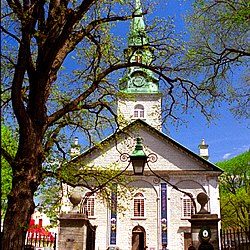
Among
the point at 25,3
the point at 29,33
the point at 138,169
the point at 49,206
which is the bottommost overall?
the point at 49,206

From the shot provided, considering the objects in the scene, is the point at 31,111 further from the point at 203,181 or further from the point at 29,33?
the point at 203,181

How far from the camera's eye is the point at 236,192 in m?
39.8

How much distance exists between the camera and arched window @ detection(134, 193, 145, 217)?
94.3 feet

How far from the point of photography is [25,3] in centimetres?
711

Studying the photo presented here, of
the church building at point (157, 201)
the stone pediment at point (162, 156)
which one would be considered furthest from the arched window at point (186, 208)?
the stone pediment at point (162, 156)

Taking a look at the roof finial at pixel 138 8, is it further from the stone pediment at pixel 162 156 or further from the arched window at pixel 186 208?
the arched window at pixel 186 208

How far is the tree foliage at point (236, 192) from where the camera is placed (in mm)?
37344

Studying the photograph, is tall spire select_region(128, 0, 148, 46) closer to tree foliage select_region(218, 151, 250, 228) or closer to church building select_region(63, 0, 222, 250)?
church building select_region(63, 0, 222, 250)

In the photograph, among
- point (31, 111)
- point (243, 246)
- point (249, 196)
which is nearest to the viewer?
point (31, 111)

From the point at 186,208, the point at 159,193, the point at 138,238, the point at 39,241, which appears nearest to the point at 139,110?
the point at 159,193

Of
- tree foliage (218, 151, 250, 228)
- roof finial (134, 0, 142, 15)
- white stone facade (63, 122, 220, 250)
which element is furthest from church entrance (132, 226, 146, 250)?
roof finial (134, 0, 142, 15)

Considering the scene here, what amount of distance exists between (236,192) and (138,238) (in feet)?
50.2

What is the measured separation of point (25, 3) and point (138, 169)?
463cm

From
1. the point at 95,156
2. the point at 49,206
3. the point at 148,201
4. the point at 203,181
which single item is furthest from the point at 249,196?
the point at 49,206
